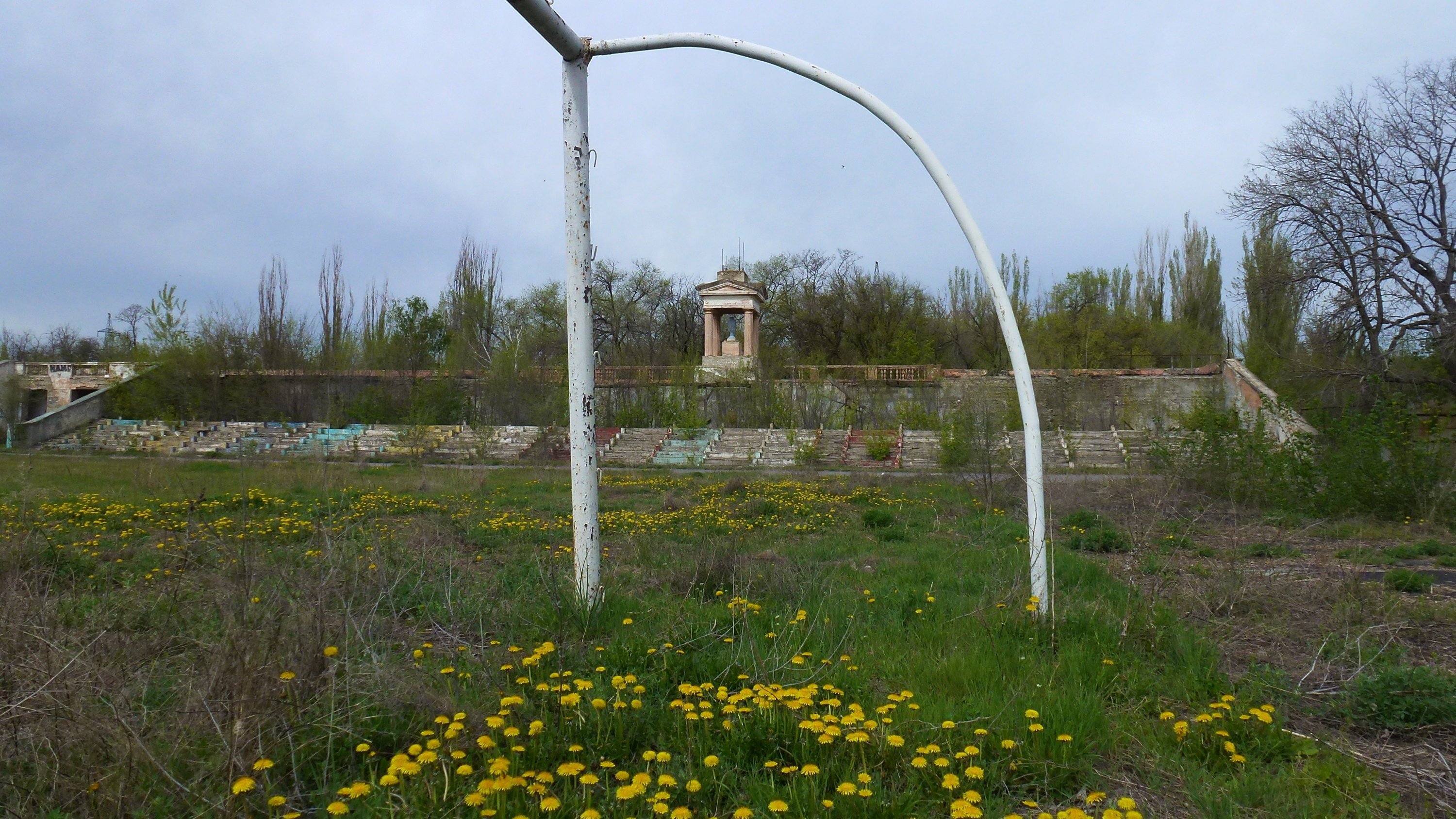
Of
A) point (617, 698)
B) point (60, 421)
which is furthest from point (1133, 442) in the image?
point (60, 421)

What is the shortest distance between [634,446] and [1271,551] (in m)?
24.8

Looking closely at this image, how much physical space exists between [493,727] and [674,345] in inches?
1894

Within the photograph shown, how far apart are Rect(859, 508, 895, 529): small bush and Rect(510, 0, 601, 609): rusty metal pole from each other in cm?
624

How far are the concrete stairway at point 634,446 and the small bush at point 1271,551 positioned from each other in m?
20.9

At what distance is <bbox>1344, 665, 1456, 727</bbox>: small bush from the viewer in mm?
3932

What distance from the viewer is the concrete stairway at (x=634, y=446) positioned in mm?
29859

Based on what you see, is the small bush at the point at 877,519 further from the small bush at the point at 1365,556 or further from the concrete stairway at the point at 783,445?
the concrete stairway at the point at 783,445

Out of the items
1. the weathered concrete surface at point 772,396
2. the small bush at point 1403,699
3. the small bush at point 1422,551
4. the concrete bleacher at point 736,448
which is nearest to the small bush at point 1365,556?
the small bush at point 1422,551

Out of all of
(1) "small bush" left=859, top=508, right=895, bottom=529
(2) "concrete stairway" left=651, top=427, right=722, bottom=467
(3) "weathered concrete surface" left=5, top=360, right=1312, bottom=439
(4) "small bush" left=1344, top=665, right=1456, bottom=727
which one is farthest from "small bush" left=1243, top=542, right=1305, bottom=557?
(3) "weathered concrete surface" left=5, top=360, right=1312, bottom=439

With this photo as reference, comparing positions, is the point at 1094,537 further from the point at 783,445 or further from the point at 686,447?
the point at 686,447

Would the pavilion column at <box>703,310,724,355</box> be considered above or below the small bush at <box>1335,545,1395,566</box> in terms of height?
above

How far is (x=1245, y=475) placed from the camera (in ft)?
45.6

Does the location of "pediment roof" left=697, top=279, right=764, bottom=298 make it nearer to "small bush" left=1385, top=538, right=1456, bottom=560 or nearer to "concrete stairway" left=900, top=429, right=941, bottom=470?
"concrete stairway" left=900, top=429, right=941, bottom=470

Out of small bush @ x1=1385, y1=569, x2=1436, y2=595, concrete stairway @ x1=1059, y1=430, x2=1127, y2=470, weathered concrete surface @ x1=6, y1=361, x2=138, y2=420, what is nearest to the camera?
small bush @ x1=1385, y1=569, x2=1436, y2=595
